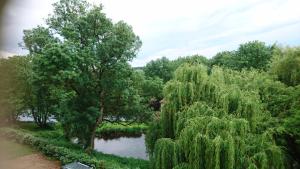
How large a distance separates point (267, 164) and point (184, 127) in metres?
3.54

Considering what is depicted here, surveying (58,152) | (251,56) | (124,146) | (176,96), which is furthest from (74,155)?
(251,56)

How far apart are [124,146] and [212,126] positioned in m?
24.6

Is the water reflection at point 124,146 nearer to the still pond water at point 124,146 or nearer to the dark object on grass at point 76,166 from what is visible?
the still pond water at point 124,146

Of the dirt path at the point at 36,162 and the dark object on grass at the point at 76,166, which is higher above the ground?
the dark object on grass at the point at 76,166

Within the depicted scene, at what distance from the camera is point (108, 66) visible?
23.4 m

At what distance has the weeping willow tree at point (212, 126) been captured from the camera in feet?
42.0

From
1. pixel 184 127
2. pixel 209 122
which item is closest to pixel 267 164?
pixel 209 122

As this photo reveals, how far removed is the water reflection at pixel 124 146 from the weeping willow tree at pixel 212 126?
1602cm

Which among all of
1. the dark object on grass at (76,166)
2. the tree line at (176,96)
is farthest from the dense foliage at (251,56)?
the dark object on grass at (76,166)

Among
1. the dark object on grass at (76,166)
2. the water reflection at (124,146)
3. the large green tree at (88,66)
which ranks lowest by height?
the water reflection at (124,146)

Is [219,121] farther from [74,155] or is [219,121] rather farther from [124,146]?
[124,146]

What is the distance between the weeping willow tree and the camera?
12789 mm

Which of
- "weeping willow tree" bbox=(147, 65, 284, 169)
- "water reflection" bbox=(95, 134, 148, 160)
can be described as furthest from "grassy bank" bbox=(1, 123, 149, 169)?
"water reflection" bbox=(95, 134, 148, 160)

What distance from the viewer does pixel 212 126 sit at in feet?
43.1
